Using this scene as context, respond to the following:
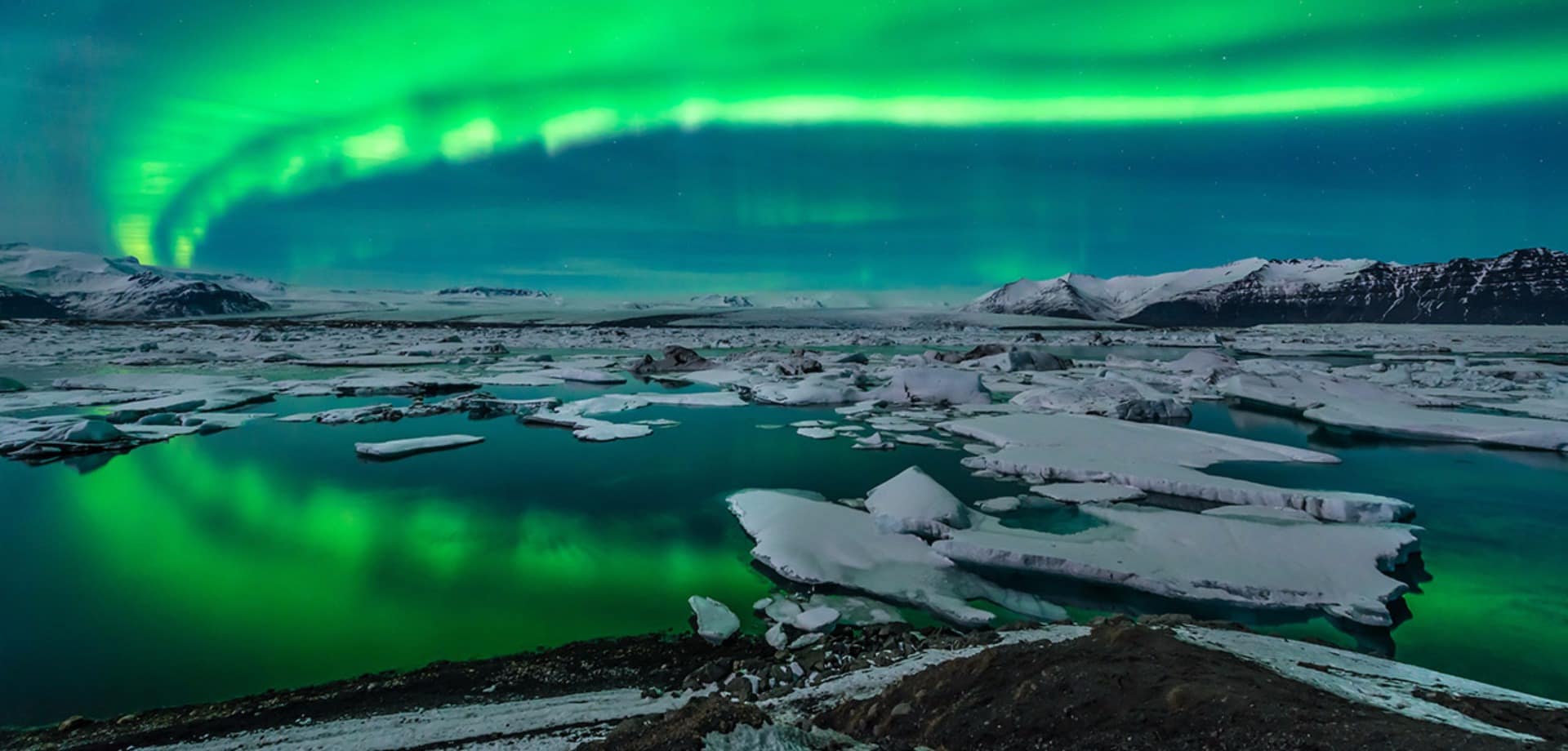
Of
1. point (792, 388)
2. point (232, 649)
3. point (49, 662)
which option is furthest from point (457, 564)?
point (792, 388)

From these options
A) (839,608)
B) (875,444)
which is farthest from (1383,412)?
(839,608)

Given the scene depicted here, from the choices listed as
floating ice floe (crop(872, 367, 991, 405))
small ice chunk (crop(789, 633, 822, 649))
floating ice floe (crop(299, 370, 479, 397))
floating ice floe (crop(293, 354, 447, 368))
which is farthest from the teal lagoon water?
floating ice floe (crop(293, 354, 447, 368))

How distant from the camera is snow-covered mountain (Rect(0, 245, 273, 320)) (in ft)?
229

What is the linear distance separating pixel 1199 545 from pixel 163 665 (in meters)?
7.51

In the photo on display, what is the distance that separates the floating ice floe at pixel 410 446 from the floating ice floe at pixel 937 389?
8334mm

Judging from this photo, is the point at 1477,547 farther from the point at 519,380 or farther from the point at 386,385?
the point at 386,385

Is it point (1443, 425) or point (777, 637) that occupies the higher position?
point (1443, 425)

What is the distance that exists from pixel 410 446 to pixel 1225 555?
33.6ft

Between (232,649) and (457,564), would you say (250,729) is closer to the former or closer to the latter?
(232,649)

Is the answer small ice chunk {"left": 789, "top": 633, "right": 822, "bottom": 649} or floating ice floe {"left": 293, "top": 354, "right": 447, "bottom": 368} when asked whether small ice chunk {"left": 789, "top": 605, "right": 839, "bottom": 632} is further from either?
floating ice floe {"left": 293, "top": 354, "right": 447, "bottom": 368}

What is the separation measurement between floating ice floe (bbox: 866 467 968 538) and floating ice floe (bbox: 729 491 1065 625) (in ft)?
0.35

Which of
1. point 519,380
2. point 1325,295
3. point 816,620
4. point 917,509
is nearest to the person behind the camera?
point 816,620

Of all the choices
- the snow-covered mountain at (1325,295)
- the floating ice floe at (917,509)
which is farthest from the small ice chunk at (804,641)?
the snow-covered mountain at (1325,295)

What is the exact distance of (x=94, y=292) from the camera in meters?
81.1
